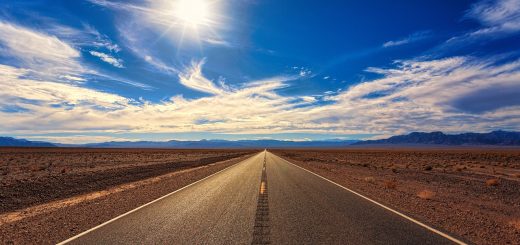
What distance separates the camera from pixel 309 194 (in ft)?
44.4

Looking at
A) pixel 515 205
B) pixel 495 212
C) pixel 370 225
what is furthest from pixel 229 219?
pixel 515 205

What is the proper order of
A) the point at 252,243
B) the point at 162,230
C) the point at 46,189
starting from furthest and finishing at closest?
the point at 46,189 < the point at 162,230 < the point at 252,243

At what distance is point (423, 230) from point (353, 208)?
2.85 metres

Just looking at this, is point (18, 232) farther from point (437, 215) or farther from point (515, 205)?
point (515, 205)

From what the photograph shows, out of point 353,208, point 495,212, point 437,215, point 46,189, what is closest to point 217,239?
point 353,208

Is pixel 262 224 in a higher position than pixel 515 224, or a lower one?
higher

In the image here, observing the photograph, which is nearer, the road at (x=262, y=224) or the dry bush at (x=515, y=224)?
the road at (x=262, y=224)

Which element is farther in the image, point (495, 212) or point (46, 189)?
point (46, 189)

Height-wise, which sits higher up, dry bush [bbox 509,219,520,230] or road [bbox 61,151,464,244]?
road [bbox 61,151,464,244]

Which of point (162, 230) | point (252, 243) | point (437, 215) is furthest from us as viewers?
point (437, 215)

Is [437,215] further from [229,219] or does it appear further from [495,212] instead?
[229,219]

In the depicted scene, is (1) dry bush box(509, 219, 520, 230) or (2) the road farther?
(1) dry bush box(509, 219, 520, 230)

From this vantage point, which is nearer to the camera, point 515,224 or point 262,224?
point 262,224

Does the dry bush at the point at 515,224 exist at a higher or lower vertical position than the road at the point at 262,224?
lower
